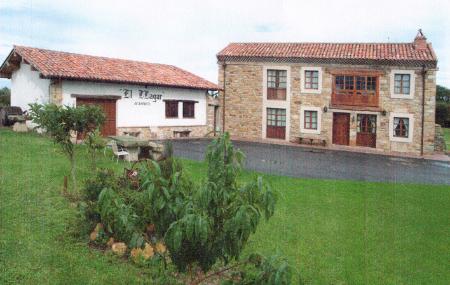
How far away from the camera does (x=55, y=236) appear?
6.93 m

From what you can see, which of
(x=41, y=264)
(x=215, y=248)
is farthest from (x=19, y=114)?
(x=215, y=248)

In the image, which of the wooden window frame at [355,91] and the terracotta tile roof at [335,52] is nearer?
the terracotta tile roof at [335,52]

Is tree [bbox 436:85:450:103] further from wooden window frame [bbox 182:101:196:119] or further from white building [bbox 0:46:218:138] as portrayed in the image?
wooden window frame [bbox 182:101:196:119]

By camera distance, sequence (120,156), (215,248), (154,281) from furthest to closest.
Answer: (120,156)
(154,281)
(215,248)

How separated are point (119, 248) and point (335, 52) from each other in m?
23.0

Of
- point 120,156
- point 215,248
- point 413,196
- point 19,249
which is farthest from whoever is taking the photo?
point 120,156

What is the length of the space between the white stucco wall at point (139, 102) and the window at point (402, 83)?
11.6 m

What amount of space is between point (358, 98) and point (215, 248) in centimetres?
2357

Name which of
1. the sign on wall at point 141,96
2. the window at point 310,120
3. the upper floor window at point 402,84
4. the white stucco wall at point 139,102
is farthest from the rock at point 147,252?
the upper floor window at point 402,84

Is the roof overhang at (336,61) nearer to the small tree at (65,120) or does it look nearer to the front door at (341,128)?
the front door at (341,128)

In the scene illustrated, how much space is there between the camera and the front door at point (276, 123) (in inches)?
1096

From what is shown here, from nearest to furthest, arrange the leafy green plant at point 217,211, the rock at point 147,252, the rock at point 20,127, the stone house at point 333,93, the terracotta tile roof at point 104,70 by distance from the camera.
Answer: the leafy green plant at point 217,211 < the rock at point 147,252 < the terracotta tile roof at point 104,70 < the rock at point 20,127 < the stone house at point 333,93

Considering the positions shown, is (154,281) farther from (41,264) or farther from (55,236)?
(55,236)

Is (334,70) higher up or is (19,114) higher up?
(334,70)
